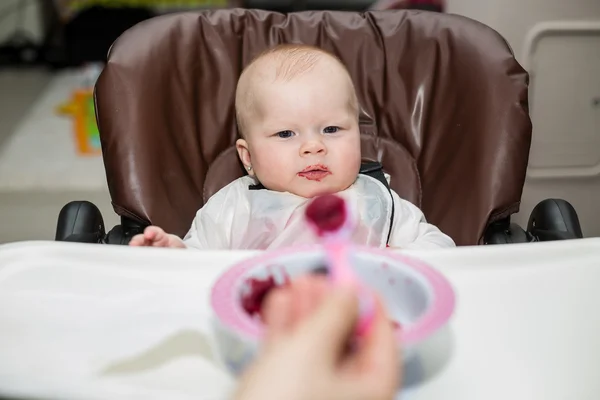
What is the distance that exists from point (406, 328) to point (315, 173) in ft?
1.82

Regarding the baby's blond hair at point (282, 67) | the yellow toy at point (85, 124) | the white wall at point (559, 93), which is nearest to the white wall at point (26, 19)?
the yellow toy at point (85, 124)

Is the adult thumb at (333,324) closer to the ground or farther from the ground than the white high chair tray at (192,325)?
farther from the ground

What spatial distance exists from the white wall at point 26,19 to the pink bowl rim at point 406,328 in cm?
300

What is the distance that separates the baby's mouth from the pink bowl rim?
1.39ft

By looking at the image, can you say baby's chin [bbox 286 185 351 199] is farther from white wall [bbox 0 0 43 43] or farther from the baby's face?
white wall [bbox 0 0 43 43]

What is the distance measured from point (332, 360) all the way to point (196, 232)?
724mm

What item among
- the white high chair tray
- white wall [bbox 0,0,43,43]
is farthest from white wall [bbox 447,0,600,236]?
white wall [bbox 0,0,43,43]

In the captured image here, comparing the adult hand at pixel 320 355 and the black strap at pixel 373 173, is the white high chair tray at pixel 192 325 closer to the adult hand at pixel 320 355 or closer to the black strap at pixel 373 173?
the adult hand at pixel 320 355

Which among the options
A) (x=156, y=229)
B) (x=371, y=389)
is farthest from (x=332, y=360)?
(x=156, y=229)

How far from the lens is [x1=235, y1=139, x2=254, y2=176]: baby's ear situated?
3.87 feet

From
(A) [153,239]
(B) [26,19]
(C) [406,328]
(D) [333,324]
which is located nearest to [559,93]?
(A) [153,239]

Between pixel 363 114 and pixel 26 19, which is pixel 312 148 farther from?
pixel 26 19

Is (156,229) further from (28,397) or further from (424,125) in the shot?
(424,125)

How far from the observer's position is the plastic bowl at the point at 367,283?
21.7 inches
